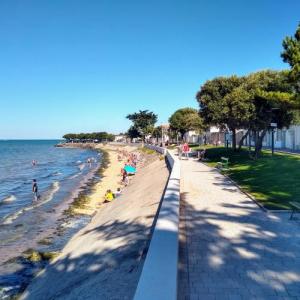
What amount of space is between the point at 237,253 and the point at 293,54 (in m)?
12.4

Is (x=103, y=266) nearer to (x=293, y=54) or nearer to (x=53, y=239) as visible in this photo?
(x=53, y=239)

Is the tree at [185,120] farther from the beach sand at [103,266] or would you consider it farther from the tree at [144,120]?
the beach sand at [103,266]

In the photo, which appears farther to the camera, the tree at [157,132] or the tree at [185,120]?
the tree at [157,132]

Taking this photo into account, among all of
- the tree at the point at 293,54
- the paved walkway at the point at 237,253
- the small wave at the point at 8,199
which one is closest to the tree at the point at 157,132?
the small wave at the point at 8,199

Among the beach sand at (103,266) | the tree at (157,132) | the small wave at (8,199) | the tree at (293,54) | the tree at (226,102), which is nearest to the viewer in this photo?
the beach sand at (103,266)

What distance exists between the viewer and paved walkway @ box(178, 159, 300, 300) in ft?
18.7

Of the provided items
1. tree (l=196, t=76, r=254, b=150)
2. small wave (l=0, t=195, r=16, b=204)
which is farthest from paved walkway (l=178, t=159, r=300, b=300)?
small wave (l=0, t=195, r=16, b=204)

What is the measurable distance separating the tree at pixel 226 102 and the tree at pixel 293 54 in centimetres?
954

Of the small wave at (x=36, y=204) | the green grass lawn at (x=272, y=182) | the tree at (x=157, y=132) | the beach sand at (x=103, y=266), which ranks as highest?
the tree at (x=157, y=132)

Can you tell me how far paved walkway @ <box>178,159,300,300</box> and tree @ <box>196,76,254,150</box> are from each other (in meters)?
16.5

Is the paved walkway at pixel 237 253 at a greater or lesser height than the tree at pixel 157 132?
lesser

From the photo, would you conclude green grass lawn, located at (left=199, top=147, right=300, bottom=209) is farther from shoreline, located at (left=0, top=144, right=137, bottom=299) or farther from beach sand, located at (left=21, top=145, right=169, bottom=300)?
shoreline, located at (left=0, top=144, right=137, bottom=299)

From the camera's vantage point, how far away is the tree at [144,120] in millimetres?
104625

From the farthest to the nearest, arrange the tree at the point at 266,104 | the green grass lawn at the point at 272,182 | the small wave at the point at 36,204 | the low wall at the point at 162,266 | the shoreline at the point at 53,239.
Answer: the tree at the point at 266,104 → the small wave at the point at 36,204 → the green grass lawn at the point at 272,182 → the shoreline at the point at 53,239 → the low wall at the point at 162,266
